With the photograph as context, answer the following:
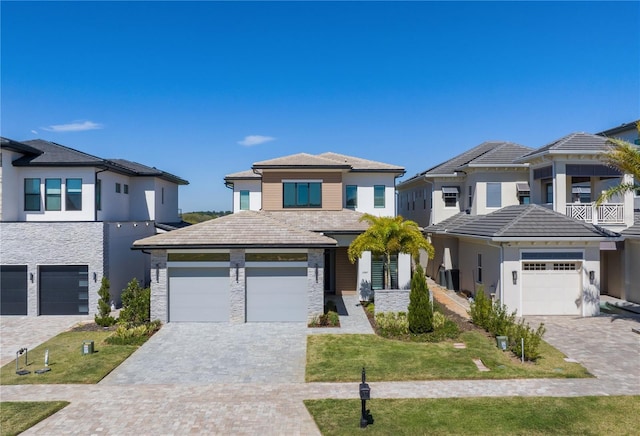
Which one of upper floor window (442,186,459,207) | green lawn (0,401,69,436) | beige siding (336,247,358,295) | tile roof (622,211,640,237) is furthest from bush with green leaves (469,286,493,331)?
green lawn (0,401,69,436)

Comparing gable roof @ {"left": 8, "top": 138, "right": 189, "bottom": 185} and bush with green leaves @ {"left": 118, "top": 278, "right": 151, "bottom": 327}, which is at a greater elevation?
gable roof @ {"left": 8, "top": 138, "right": 189, "bottom": 185}

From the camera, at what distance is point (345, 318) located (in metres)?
17.5

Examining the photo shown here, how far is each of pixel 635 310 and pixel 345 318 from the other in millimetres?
13395

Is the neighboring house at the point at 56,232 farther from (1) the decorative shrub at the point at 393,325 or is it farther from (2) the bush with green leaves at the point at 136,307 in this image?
(1) the decorative shrub at the point at 393,325

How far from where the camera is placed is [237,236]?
17000 mm

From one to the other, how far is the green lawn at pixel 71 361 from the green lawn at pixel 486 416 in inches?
263

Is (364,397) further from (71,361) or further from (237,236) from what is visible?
(237,236)

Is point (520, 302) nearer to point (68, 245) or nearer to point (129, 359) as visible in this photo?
point (129, 359)

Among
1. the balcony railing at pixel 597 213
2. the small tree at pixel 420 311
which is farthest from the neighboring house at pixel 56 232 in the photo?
the balcony railing at pixel 597 213

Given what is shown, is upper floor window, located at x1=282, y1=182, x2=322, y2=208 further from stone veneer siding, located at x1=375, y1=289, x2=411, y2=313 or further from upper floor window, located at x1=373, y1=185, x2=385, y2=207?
stone veneer siding, located at x1=375, y1=289, x2=411, y2=313

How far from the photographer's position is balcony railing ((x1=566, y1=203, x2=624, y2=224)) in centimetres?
1942

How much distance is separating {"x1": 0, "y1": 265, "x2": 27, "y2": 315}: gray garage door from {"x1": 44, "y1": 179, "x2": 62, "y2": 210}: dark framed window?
10.2 feet

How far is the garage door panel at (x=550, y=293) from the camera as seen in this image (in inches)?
705

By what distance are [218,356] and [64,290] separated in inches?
418
